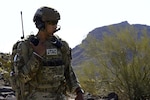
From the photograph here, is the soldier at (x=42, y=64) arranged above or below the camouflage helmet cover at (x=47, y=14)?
below

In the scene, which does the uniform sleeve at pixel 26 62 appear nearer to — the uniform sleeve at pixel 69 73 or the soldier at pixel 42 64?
the soldier at pixel 42 64

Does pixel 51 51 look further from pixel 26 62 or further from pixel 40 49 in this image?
pixel 26 62

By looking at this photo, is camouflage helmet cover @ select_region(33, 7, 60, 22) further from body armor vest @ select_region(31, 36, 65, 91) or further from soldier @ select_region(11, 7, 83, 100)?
body armor vest @ select_region(31, 36, 65, 91)

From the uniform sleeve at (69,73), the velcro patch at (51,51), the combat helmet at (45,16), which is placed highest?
the combat helmet at (45,16)

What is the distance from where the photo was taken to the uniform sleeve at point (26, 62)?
4.04m

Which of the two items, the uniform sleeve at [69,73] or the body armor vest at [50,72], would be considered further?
the uniform sleeve at [69,73]

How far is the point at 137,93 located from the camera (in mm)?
21625

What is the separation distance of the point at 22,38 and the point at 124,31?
1994 centimetres

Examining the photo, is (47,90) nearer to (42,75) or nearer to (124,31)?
(42,75)

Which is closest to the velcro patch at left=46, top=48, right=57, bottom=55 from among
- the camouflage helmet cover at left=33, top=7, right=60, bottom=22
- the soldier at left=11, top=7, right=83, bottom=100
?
the soldier at left=11, top=7, right=83, bottom=100

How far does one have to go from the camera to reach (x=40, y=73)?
4.11 m

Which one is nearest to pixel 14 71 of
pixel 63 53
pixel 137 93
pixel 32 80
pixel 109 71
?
pixel 32 80

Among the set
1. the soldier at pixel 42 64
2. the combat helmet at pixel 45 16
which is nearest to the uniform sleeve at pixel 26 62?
the soldier at pixel 42 64

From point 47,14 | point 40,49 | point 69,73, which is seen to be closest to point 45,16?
point 47,14
